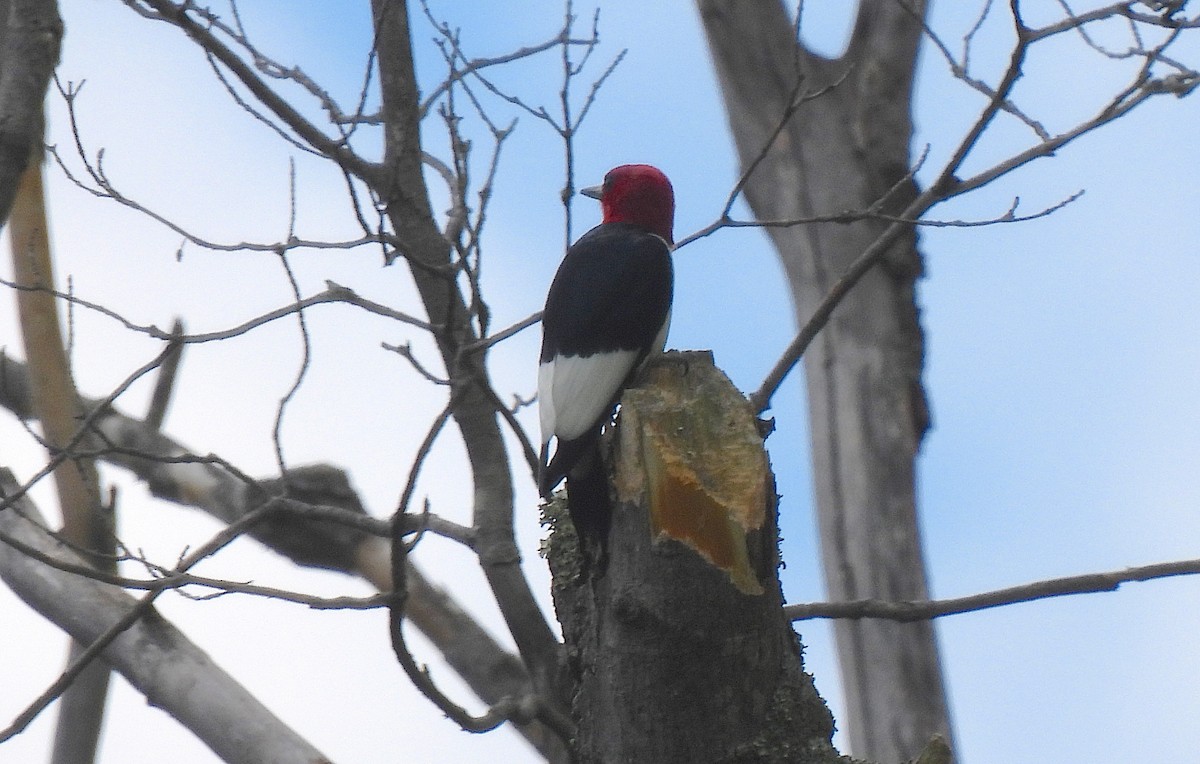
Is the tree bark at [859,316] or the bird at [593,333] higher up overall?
the tree bark at [859,316]

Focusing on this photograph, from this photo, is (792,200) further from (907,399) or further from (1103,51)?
(1103,51)

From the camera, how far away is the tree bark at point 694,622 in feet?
6.80

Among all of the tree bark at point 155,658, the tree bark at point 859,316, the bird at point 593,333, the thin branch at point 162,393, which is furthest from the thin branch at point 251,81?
the tree bark at point 859,316

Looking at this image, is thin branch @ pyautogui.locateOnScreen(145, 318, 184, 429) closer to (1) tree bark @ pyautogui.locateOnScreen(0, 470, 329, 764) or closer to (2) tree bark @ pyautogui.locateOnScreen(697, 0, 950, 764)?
(1) tree bark @ pyautogui.locateOnScreen(0, 470, 329, 764)

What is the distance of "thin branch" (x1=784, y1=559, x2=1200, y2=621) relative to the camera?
2756mm

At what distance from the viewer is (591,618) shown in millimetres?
2314

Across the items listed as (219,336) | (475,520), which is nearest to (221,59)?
(219,336)

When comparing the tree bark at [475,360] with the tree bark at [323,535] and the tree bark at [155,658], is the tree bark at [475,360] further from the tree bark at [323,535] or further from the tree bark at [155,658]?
the tree bark at [155,658]

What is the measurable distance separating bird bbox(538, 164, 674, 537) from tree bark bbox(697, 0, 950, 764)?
1836 mm

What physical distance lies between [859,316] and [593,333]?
2503 mm

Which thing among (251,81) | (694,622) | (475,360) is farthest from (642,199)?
(694,622)

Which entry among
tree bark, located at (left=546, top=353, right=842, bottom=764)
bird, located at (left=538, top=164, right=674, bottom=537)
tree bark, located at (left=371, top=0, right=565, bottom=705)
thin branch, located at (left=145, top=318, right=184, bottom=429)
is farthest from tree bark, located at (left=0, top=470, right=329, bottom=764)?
tree bark, located at (left=546, top=353, right=842, bottom=764)

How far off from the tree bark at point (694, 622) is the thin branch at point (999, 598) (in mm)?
476

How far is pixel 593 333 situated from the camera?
2.94 m
